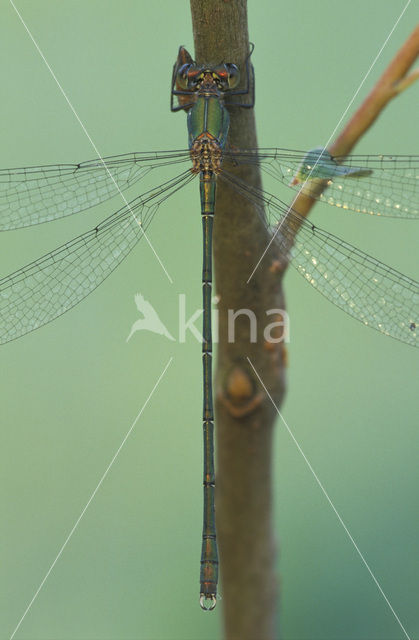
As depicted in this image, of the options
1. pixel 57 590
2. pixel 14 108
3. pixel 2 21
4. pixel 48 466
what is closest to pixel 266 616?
pixel 57 590

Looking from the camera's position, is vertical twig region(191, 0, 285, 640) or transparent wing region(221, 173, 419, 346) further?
transparent wing region(221, 173, 419, 346)

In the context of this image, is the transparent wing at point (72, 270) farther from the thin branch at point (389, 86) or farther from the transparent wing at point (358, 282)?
the thin branch at point (389, 86)

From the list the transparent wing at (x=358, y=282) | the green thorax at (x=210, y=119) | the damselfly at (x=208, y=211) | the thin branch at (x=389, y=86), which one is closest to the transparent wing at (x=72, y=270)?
the damselfly at (x=208, y=211)

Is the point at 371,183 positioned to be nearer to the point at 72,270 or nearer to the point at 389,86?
the point at 389,86

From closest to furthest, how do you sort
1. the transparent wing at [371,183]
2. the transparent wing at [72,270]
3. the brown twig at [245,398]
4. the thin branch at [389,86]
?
the thin branch at [389,86] < the brown twig at [245,398] < the transparent wing at [371,183] < the transparent wing at [72,270]

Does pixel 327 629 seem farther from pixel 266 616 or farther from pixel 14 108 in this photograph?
pixel 14 108

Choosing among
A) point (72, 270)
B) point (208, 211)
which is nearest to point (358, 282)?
point (208, 211)

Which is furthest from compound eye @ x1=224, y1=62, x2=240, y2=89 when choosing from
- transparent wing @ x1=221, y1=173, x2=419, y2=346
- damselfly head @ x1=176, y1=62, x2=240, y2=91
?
transparent wing @ x1=221, y1=173, x2=419, y2=346

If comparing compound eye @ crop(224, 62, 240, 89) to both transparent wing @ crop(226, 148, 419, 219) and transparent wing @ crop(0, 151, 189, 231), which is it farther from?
transparent wing @ crop(0, 151, 189, 231)
